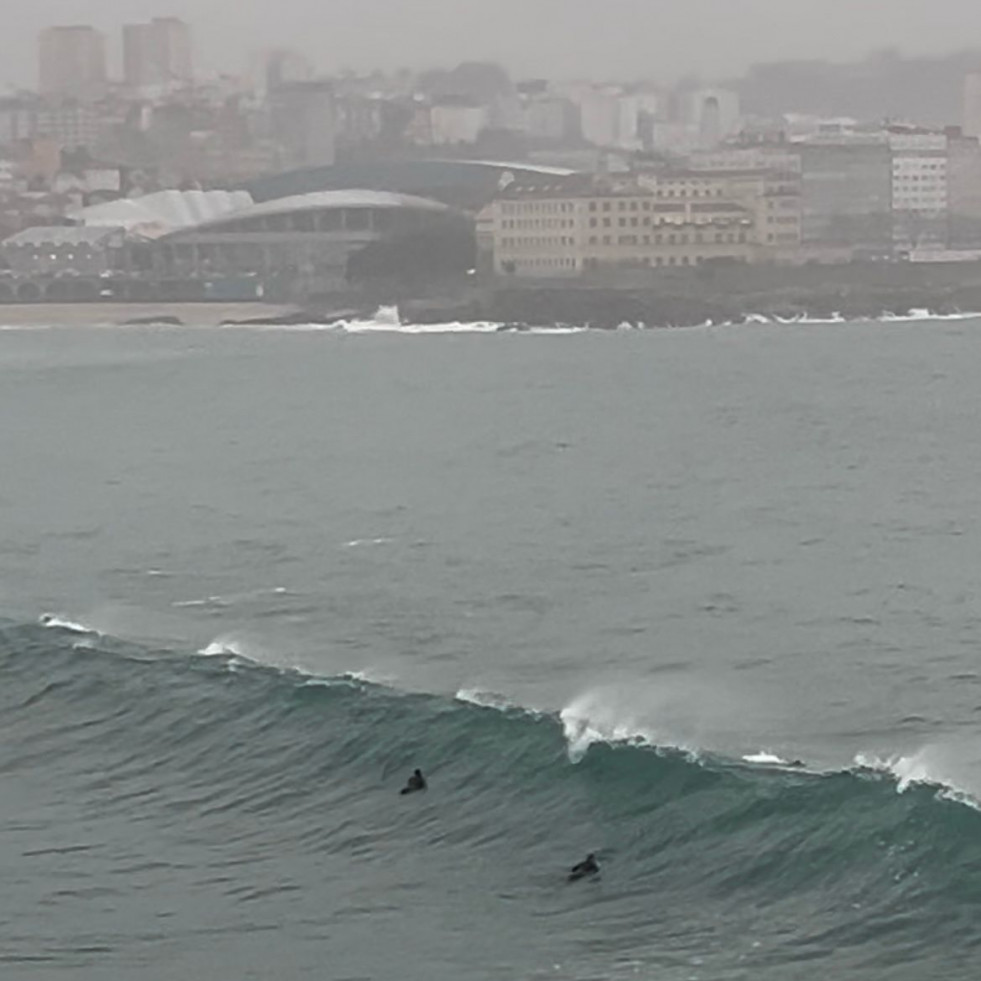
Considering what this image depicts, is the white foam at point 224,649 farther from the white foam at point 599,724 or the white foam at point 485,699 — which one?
the white foam at point 599,724

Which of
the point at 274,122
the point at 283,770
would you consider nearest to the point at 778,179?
the point at 274,122

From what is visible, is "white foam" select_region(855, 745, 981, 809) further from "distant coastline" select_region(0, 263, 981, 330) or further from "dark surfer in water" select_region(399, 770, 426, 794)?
"distant coastline" select_region(0, 263, 981, 330)

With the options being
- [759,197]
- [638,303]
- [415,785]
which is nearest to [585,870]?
[415,785]

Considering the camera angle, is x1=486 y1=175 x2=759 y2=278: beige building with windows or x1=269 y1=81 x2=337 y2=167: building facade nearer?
x1=486 y1=175 x2=759 y2=278: beige building with windows

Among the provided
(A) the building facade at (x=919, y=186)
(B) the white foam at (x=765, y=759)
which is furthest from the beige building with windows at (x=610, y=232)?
(B) the white foam at (x=765, y=759)

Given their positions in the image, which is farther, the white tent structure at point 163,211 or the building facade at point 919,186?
the white tent structure at point 163,211

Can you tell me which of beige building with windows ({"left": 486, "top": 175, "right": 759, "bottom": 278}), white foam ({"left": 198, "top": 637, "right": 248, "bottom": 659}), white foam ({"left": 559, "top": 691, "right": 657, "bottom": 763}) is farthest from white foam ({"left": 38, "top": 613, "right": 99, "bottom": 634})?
beige building with windows ({"left": 486, "top": 175, "right": 759, "bottom": 278})

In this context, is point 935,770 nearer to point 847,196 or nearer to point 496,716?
point 496,716
